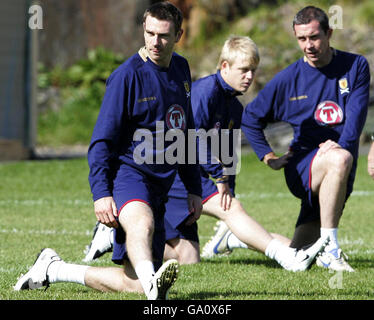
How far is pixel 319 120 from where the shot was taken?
6.68 metres

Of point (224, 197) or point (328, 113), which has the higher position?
point (328, 113)

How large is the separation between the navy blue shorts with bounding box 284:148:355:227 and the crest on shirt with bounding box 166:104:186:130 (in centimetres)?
159

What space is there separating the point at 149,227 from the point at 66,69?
1805cm

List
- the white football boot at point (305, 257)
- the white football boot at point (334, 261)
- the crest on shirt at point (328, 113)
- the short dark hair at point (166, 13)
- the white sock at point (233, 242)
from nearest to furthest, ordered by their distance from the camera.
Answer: the short dark hair at point (166, 13), the white football boot at point (305, 257), the white football boot at point (334, 261), the crest on shirt at point (328, 113), the white sock at point (233, 242)

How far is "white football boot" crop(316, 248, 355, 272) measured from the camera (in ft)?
20.9

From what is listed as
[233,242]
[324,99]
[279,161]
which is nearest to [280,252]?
[279,161]

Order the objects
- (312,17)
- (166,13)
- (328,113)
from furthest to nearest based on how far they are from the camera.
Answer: (328,113), (312,17), (166,13)

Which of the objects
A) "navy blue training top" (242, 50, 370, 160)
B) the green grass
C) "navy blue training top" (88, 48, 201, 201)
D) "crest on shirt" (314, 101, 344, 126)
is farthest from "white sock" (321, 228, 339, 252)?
"navy blue training top" (88, 48, 201, 201)

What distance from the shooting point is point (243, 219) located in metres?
6.86

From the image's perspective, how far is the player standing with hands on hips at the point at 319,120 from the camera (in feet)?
21.1

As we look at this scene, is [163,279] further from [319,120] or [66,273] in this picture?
[319,120]

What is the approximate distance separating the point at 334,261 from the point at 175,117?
6.22 feet

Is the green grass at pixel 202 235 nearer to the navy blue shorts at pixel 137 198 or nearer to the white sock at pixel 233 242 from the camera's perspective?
the white sock at pixel 233 242

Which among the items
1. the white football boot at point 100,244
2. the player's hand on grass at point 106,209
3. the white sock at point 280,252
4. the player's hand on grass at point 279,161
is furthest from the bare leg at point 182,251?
the player's hand on grass at point 106,209
